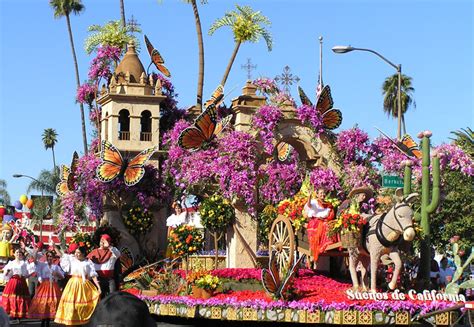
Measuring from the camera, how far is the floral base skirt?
18.2m

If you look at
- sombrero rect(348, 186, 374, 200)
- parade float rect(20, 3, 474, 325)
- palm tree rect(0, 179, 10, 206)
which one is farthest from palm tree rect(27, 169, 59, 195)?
sombrero rect(348, 186, 374, 200)

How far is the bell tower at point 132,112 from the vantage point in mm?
29688

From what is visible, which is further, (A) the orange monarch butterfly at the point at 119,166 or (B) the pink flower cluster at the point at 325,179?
(A) the orange monarch butterfly at the point at 119,166

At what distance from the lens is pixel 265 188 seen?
80.3 feet

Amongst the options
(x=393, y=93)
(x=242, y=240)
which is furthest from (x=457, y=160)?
(x=393, y=93)

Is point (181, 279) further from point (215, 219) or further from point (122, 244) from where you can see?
point (122, 244)

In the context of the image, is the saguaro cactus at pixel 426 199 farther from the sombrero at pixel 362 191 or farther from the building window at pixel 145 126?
the building window at pixel 145 126

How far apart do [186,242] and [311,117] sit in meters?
4.52

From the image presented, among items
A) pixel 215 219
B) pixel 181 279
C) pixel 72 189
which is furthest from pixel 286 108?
pixel 72 189

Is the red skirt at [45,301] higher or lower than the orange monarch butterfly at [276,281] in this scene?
lower

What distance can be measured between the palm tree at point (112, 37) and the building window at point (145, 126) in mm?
7449

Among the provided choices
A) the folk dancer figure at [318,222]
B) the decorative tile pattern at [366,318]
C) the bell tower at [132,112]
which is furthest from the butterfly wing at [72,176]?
the decorative tile pattern at [366,318]

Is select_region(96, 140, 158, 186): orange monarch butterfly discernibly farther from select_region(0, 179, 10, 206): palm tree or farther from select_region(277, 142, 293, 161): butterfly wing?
select_region(0, 179, 10, 206): palm tree

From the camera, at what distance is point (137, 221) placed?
28.0 meters
